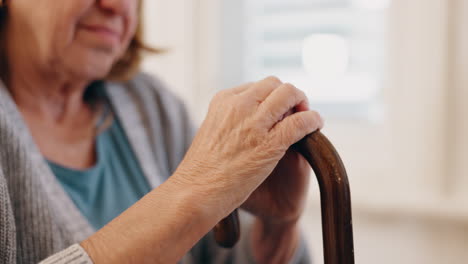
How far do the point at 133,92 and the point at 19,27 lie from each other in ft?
1.00

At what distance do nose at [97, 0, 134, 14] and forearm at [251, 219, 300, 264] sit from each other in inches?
17.2

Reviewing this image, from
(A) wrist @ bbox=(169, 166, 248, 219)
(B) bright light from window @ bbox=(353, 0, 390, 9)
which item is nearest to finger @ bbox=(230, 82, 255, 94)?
(A) wrist @ bbox=(169, 166, 248, 219)

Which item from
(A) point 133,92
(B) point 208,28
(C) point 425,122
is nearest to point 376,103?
(C) point 425,122

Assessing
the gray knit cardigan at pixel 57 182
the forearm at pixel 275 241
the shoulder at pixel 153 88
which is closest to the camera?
the gray knit cardigan at pixel 57 182

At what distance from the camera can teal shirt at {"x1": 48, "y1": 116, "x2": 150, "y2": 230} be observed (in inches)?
32.9

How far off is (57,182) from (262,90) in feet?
1.28

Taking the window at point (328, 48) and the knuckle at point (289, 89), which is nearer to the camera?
the knuckle at point (289, 89)

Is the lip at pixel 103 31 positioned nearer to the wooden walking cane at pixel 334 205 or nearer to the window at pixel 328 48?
the wooden walking cane at pixel 334 205

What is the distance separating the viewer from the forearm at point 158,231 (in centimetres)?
48

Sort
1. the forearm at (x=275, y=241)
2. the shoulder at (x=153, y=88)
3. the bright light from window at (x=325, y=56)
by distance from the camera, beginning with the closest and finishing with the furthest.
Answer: the forearm at (x=275, y=241)
the shoulder at (x=153, y=88)
the bright light from window at (x=325, y=56)

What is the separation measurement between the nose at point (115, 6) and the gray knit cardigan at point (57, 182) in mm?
212

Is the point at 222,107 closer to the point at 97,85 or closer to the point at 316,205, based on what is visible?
the point at 97,85

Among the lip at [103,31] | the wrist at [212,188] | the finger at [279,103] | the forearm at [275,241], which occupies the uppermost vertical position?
the lip at [103,31]

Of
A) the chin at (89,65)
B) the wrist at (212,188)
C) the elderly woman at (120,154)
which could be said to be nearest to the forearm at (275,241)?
the elderly woman at (120,154)
